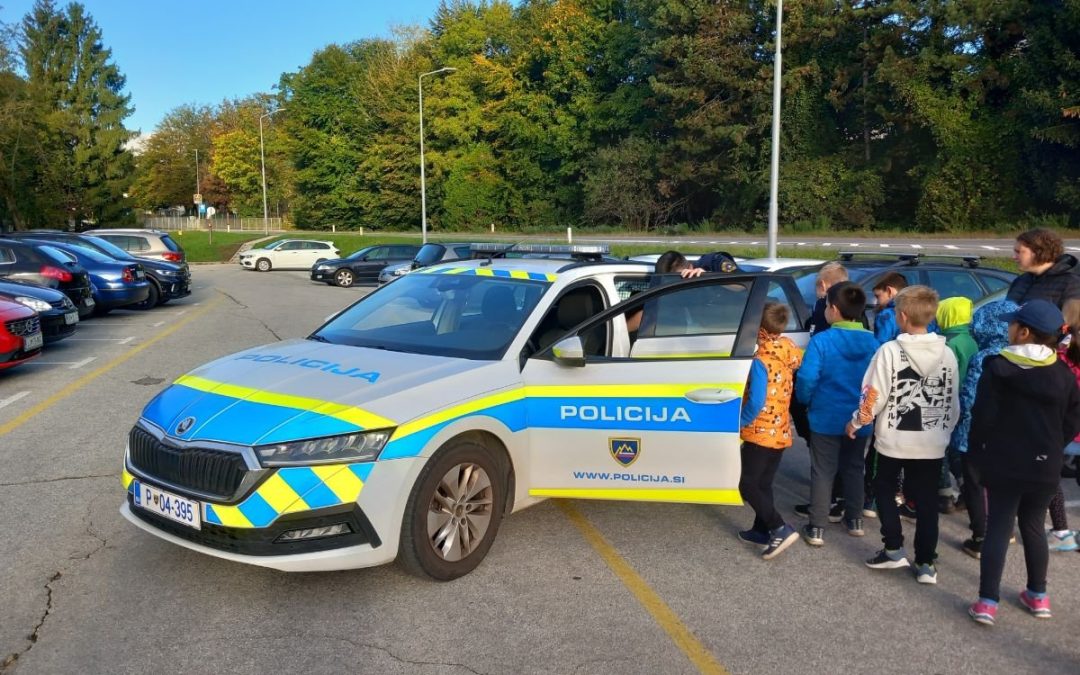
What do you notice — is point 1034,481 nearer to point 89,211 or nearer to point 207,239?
point 207,239

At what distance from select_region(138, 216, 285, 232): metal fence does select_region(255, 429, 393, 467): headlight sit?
79.9 metres

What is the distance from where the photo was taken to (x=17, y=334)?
359 inches

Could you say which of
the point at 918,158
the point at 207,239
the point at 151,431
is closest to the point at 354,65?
the point at 207,239

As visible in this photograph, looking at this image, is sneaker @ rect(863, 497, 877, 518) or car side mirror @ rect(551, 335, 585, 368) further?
sneaker @ rect(863, 497, 877, 518)

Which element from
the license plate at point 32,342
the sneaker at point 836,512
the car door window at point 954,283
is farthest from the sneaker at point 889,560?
the license plate at point 32,342

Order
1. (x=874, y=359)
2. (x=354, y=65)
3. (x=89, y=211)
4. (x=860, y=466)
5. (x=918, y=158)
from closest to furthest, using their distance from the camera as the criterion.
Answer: (x=874, y=359)
(x=860, y=466)
(x=918, y=158)
(x=89, y=211)
(x=354, y=65)

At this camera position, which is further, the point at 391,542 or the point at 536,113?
the point at 536,113

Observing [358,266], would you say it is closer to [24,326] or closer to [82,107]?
[24,326]

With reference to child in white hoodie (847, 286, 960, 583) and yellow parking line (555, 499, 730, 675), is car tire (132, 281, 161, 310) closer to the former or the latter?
yellow parking line (555, 499, 730, 675)

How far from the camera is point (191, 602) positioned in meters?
3.96

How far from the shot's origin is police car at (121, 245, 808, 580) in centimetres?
374

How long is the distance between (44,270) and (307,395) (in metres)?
11.7

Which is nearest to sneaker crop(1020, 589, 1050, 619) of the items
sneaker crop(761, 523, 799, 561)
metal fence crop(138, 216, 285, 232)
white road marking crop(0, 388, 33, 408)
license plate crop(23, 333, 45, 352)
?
sneaker crop(761, 523, 799, 561)

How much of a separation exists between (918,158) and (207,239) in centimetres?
4597
